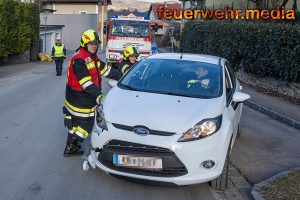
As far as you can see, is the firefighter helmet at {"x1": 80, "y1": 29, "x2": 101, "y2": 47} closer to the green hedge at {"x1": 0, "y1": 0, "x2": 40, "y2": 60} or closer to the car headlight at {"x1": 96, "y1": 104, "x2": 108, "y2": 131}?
the car headlight at {"x1": 96, "y1": 104, "x2": 108, "y2": 131}

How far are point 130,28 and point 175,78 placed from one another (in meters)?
14.3

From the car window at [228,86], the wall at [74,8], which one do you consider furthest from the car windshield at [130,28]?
the wall at [74,8]

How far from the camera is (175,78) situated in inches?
235

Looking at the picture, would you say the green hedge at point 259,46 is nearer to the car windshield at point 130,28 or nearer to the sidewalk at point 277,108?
the sidewalk at point 277,108

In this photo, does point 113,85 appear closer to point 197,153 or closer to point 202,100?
point 202,100

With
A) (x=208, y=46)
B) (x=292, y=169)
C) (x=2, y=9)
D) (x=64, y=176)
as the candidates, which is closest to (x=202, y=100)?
(x=292, y=169)

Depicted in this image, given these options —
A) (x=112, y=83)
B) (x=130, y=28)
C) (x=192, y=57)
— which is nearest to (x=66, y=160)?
(x=112, y=83)

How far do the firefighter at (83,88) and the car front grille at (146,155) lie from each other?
100 centimetres

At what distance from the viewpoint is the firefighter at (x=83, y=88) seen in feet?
18.4

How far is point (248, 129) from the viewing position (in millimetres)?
8602

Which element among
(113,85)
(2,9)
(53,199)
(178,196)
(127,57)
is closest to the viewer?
(53,199)

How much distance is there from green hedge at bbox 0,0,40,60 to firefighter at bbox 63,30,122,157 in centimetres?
1711

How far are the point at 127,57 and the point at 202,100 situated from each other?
10.2 ft

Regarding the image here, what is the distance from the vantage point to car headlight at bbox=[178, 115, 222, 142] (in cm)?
460
